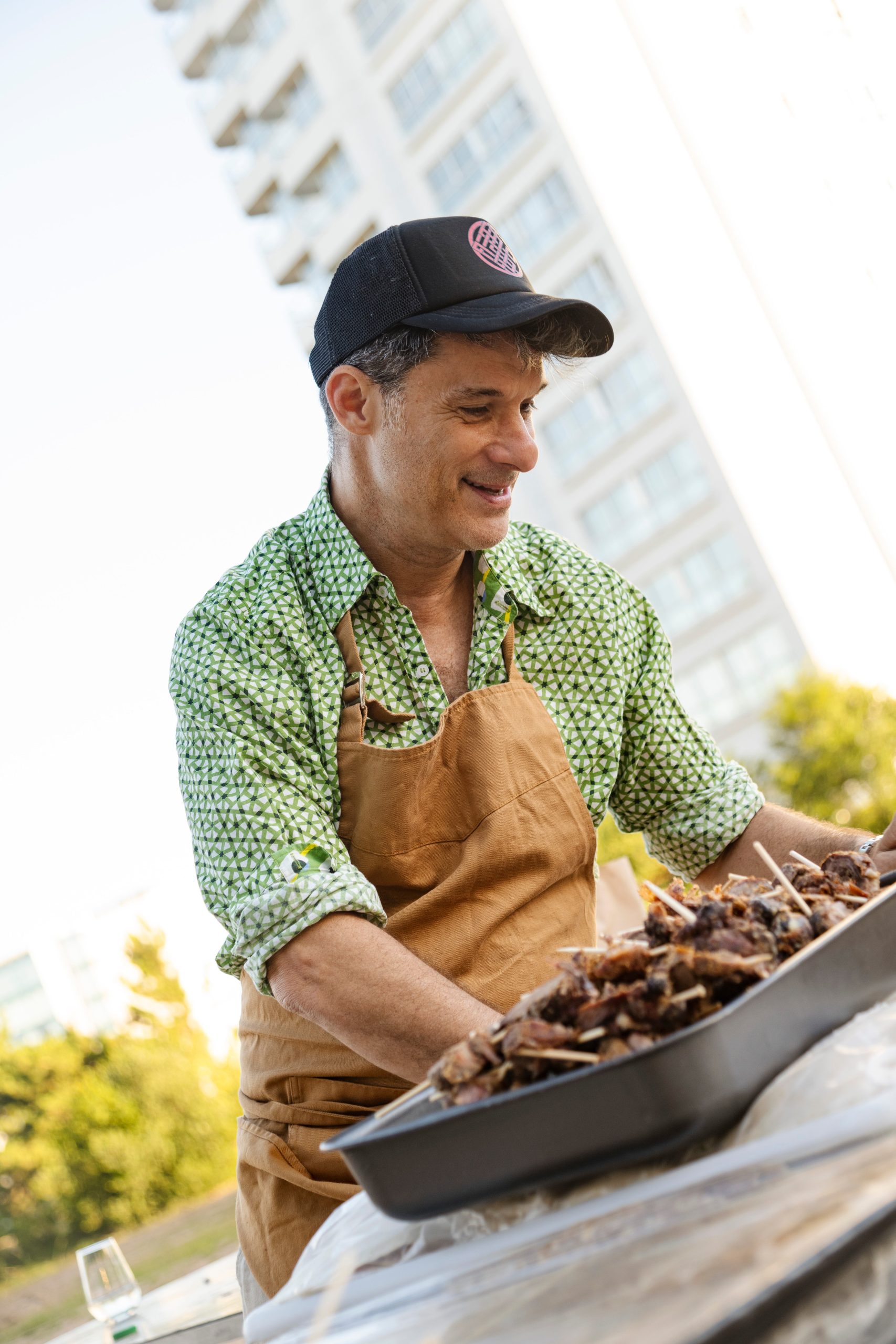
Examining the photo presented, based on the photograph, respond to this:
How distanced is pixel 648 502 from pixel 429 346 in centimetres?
1883

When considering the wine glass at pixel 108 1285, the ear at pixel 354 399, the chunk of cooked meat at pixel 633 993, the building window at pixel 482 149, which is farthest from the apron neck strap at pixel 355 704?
the building window at pixel 482 149

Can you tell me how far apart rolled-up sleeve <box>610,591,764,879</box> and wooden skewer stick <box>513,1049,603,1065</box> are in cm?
96

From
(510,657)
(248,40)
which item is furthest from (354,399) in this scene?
(248,40)

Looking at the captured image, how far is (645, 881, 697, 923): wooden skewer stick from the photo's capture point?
892mm

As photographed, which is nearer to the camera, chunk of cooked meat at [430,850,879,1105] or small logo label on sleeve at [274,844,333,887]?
chunk of cooked meat at [430,850,879,1105]

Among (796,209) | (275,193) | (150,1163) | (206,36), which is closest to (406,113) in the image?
(275,193)

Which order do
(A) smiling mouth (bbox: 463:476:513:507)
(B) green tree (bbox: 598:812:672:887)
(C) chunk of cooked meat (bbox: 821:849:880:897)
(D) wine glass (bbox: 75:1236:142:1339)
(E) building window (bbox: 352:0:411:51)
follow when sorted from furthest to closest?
(E) building window (bbox: 352:0:411:51), (B) green tree (bbox: 598:812:672:887), (D) wine glass (bbox: 75:1236:142:1339), (A) smiling mouth (bbox: 463:476:513:507), (C) chunk of cooked meat (bbox: 821:849:880:897)

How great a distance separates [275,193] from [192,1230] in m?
19.9

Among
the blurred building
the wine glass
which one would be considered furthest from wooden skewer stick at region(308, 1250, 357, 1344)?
the blurred building

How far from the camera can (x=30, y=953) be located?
27.2 m

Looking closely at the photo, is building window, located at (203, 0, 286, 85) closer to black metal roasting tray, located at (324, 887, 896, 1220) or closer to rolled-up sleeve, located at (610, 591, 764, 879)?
rolled-up sleeve, located at (610, 591, 764, 879)

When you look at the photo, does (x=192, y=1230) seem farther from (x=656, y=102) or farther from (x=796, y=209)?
(x=656, y=102)

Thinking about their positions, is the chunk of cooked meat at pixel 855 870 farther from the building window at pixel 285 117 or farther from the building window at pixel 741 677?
the building window at pixel 285 117

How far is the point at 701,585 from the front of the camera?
19.5 meters
